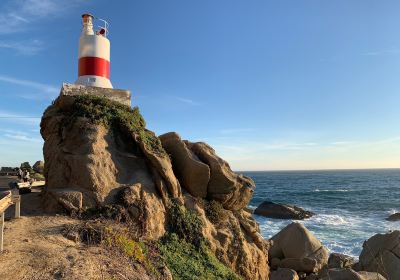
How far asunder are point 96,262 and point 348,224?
33.6m

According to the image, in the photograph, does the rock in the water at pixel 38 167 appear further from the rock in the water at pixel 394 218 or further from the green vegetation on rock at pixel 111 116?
the rock in the water at pixel 394 218

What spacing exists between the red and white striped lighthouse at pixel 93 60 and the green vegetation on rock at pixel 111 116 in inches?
69.0

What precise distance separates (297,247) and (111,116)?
1496 centimetres

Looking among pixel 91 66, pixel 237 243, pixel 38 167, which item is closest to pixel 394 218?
pixel 237 243

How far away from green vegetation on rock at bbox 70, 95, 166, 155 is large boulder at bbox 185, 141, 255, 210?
76.6 inches

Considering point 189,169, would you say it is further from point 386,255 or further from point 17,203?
point 386,255

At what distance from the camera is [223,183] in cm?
1526

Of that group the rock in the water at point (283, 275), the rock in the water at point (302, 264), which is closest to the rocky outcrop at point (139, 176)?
the rock in the water at point (283, 275)

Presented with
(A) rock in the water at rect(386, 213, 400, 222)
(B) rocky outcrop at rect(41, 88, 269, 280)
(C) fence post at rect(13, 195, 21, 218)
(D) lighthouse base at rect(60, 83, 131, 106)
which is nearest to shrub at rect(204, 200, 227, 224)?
(B) rocky outcrop at rect(41, 88, 269, 280)

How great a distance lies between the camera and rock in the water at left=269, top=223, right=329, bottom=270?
22.8 m

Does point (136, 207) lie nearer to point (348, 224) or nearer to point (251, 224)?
point (251, 224)

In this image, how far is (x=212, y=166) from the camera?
1513 centimetres

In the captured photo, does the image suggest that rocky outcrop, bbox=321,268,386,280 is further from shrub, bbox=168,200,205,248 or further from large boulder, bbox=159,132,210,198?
large boulder, bbox=159,132,210,198

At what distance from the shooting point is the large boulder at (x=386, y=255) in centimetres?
1822
